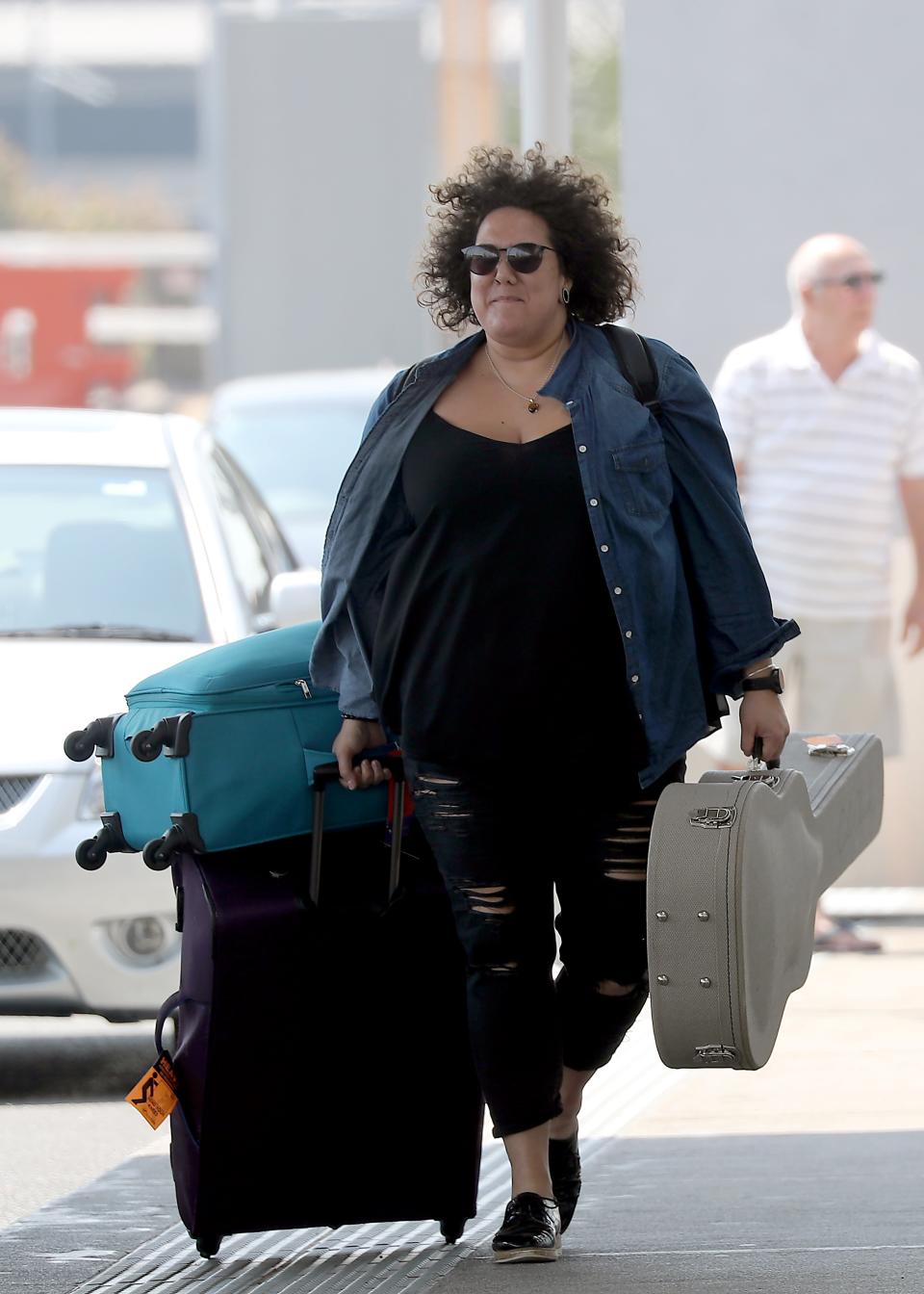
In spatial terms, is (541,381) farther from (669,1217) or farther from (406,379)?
(669,1217)

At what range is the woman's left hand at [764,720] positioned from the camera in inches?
185

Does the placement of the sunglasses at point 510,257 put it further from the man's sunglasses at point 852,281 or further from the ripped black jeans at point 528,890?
the man's sunglasses at point 852,281

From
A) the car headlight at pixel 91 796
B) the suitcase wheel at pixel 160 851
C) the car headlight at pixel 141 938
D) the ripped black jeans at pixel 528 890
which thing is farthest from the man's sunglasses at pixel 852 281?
the suitcase wheel at pixel 160 851

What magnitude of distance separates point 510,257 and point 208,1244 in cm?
183

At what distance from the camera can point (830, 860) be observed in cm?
490

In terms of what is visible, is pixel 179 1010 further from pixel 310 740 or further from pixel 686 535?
pixel 686 535

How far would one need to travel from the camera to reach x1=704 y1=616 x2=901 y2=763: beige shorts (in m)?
8.92

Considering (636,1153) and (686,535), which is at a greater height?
(686,535)

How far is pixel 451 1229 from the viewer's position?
4812 millimetres

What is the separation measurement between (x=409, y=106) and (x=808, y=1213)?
21.3 meters

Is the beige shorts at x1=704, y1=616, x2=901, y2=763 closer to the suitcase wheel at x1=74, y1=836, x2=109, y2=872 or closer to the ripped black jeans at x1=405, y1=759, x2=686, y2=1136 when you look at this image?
the ripped black jeans at x1=405, y1=759, x2=686, y2=1136

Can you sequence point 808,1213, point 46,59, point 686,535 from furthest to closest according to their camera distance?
point 46,59, point 808,1213, point 686,535

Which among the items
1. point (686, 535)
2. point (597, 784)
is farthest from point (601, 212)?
point (597, 784)

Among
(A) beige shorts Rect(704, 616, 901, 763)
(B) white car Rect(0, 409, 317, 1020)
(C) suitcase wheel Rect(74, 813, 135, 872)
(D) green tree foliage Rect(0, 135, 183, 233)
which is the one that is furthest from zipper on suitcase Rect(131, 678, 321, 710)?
(D) green tree foliage Rect(0, 135, 183, 233)
